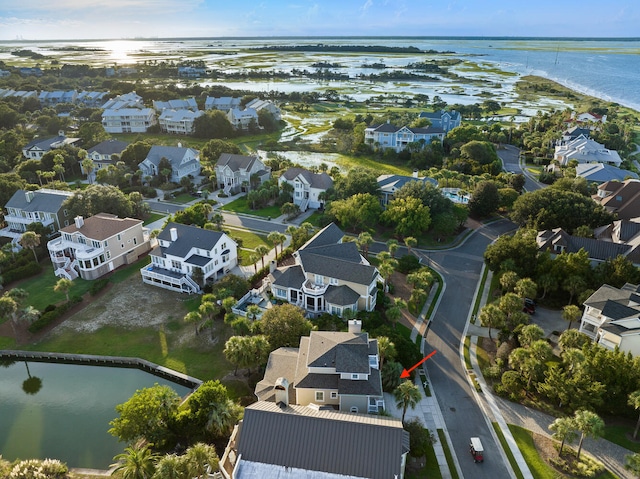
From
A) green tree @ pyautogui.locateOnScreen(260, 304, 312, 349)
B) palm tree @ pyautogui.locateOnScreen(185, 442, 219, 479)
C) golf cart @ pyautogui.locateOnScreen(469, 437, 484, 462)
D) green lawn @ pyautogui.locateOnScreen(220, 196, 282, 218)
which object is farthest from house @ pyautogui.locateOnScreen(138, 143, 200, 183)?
golf cart @ pyautogui.locateOnScreen(469, 437, 484, 462)

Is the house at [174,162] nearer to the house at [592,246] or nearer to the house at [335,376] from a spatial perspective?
the house at [335,376]

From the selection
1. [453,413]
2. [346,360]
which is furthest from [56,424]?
[453,413]

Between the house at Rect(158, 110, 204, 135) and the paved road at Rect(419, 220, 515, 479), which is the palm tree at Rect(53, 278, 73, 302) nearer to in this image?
the paved road at Rect(419, 220, 515, 479)

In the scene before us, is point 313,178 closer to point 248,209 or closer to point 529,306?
point 248,209

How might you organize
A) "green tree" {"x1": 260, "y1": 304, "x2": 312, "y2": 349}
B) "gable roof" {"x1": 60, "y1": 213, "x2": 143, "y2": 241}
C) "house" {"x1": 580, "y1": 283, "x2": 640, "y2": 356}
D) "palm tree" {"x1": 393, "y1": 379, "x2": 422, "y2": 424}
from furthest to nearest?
"gable roof" {"x1": 60, "y1": 213, "x2": 143, "y2": 241}
"green tree" {"x1": 260, "y1": 304, "x2": 312, "y2": 349}
"house" {"x1": 580, "y1": 283, "x2": 640, "y2": 356}
"palm tree" {"x1": 393, "y1": 379, "x2": 422, "y2": 424}

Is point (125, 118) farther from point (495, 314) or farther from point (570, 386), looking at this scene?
point (570, 386)

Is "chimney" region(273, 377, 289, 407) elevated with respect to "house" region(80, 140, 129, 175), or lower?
lower
